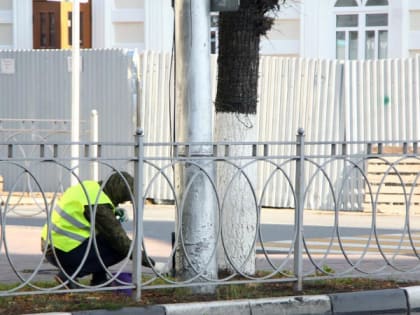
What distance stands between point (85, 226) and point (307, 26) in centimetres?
1305

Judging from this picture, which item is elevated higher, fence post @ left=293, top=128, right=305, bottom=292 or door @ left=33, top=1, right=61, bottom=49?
door @ left=33, top=1, right=61, bottom=49

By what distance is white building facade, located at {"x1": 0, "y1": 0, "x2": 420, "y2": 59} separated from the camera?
68.5 ft

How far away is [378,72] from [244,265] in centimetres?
863

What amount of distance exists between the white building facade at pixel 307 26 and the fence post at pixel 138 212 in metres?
12.5

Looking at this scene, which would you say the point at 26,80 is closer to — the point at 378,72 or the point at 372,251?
the point at 378,72

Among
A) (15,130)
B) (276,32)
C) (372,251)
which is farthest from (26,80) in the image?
(372,251)

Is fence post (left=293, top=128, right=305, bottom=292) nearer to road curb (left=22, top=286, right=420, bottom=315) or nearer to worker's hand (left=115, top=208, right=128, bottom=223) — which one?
road curb (left=22, top=286, right=420, bottom=315)

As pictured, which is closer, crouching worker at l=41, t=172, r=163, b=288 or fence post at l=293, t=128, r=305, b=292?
crouching worker at l=41, t=172, r=163, b=288

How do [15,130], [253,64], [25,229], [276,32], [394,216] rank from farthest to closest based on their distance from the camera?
[276,32] < [15,130] < [394,216] < [25,229] < [253,64]

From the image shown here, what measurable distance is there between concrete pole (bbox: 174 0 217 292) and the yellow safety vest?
0.64m

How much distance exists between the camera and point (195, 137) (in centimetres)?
880

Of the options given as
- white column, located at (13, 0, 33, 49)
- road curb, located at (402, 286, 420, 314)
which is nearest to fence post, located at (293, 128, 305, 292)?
road curb, located at (402, 286, 420, 314)

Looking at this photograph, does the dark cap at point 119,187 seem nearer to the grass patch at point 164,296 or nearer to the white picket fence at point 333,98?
the grass patch at point 164,296

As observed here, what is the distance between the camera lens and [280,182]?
1644 cm
